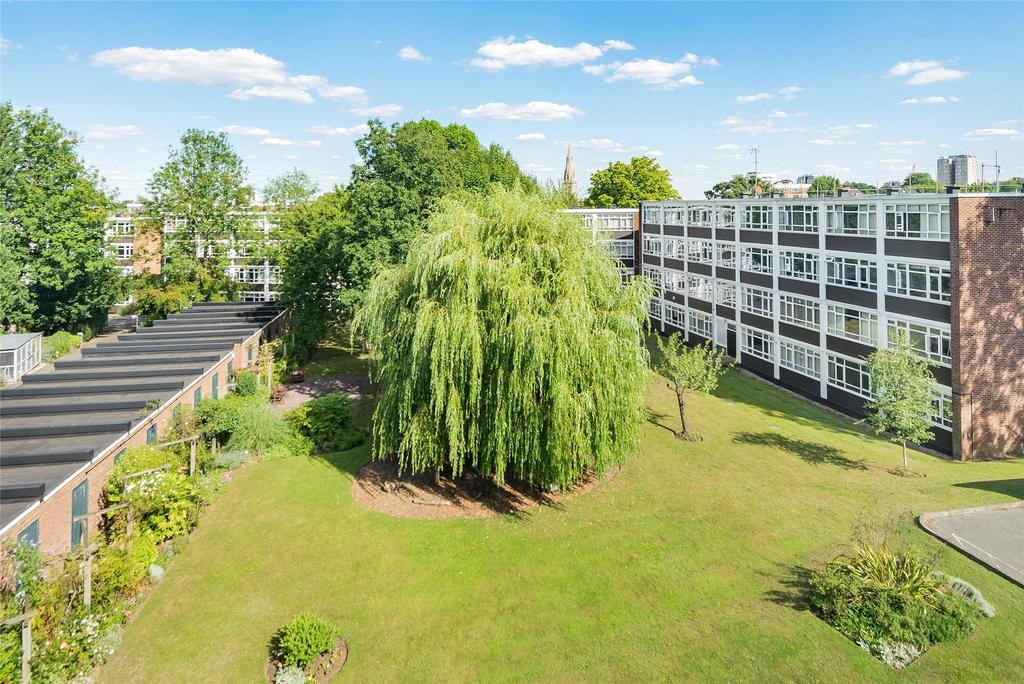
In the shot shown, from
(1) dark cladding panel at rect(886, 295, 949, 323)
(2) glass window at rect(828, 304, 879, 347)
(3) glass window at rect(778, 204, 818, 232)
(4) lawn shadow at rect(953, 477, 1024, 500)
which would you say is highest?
(3) glass window at rect(778, 204, 818, 232)

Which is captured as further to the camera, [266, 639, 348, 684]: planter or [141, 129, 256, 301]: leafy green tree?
[141, 129, 256, 301]: leafy green tree

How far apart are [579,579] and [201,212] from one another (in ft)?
147

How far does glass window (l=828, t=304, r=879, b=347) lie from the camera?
32094mm

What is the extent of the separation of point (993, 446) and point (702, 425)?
12.6 m

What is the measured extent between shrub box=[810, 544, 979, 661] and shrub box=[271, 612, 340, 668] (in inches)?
479

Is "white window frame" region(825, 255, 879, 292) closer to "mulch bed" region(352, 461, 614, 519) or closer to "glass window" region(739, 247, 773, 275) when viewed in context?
"glass window" region(739, 247, 773, 275)

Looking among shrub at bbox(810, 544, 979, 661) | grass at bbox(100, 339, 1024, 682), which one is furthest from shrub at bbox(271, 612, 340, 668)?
shrub at bbox(810, 544, 979, 661)

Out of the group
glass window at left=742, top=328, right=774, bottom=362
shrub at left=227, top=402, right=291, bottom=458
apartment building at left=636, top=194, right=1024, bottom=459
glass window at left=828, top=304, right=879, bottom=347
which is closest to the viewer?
shrub at left=227, top=402, right=291, bottom=458

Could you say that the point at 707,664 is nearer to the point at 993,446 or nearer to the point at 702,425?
the point at 702,425

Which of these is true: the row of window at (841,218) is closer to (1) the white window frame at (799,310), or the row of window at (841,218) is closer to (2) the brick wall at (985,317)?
(2) the brick wall at (985,317)

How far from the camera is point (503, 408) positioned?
20172mm

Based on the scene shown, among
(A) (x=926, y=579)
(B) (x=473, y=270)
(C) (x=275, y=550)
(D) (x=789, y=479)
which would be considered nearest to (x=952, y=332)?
(D) (x=789, y=479)

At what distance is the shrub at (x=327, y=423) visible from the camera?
93.0 ft

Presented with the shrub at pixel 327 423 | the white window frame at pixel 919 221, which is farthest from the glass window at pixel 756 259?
the shrub at pixel 327 423
